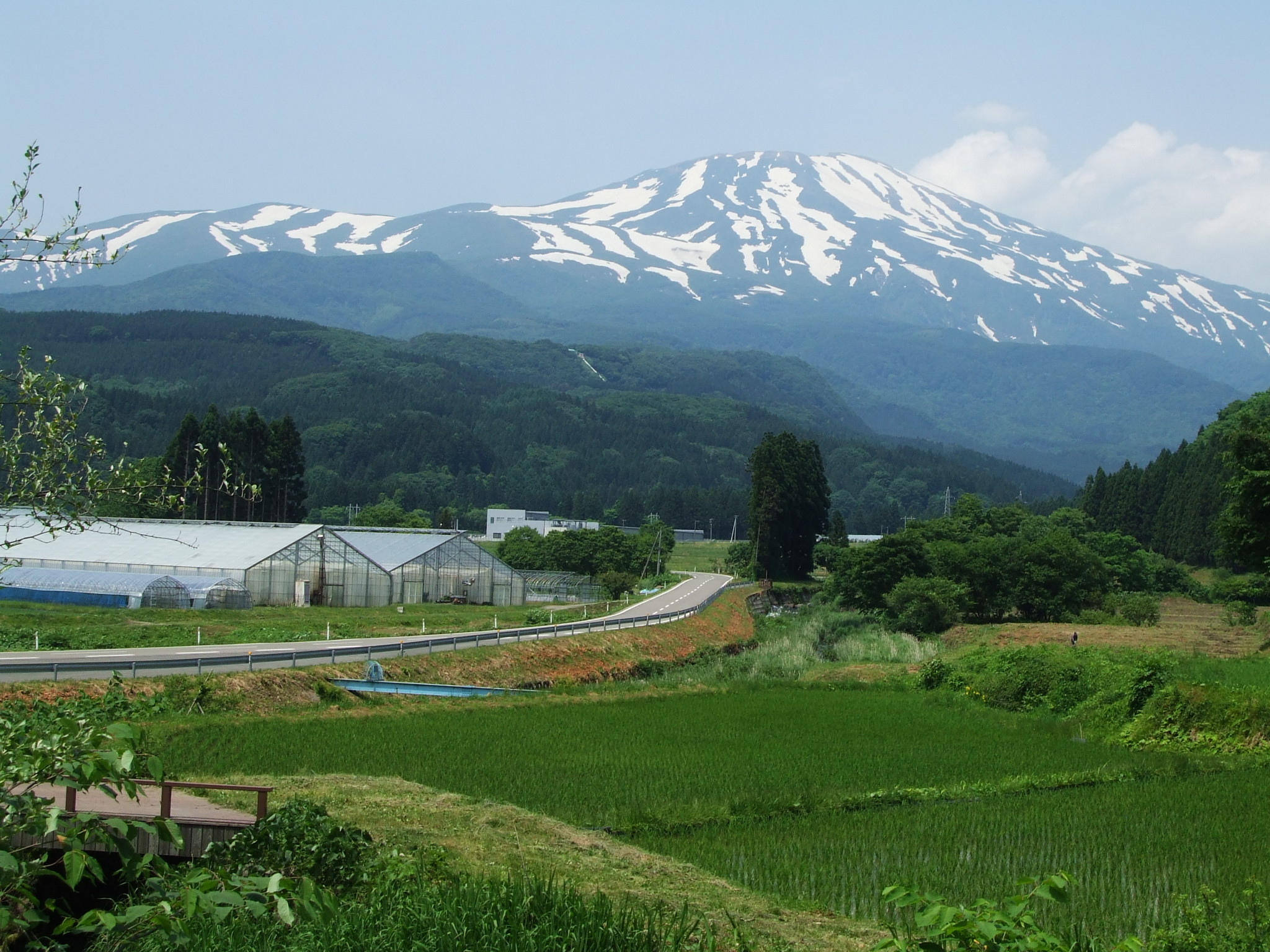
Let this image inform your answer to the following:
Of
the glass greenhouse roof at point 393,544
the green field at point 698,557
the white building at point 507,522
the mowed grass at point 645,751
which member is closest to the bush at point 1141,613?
the mowed grass at point 645,751

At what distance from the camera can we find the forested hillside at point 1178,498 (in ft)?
248

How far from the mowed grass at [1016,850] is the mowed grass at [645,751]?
140 cm

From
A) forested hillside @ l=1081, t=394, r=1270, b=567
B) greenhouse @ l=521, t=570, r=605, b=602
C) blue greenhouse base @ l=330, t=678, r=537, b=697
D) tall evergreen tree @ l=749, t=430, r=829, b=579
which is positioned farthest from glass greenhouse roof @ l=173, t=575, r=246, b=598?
forested hillside @ l=1081, t=394, r=1270, b=567

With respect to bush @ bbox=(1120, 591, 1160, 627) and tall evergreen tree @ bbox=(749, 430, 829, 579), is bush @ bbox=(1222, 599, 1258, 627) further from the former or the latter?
tall evergreen tree @ bbox=(749, 430, 829, 579)

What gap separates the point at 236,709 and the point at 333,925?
652 inches

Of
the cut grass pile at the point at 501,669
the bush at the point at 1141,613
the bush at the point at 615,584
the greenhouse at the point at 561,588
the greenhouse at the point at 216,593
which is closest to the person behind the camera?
the cut grass pile at the point at 501,669

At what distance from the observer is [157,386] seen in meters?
184

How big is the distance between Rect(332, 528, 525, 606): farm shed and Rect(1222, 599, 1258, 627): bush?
2983cm

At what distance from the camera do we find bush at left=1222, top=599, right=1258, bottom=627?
45.1 meters

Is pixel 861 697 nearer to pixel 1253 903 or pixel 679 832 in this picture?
pixel 679 832

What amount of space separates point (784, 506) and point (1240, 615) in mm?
33010

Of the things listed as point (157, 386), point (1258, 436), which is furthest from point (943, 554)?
point (157, 386)

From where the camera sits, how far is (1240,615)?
45.8 meters

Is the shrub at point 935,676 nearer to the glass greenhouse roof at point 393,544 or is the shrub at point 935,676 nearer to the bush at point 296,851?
the bush at point 296,851
